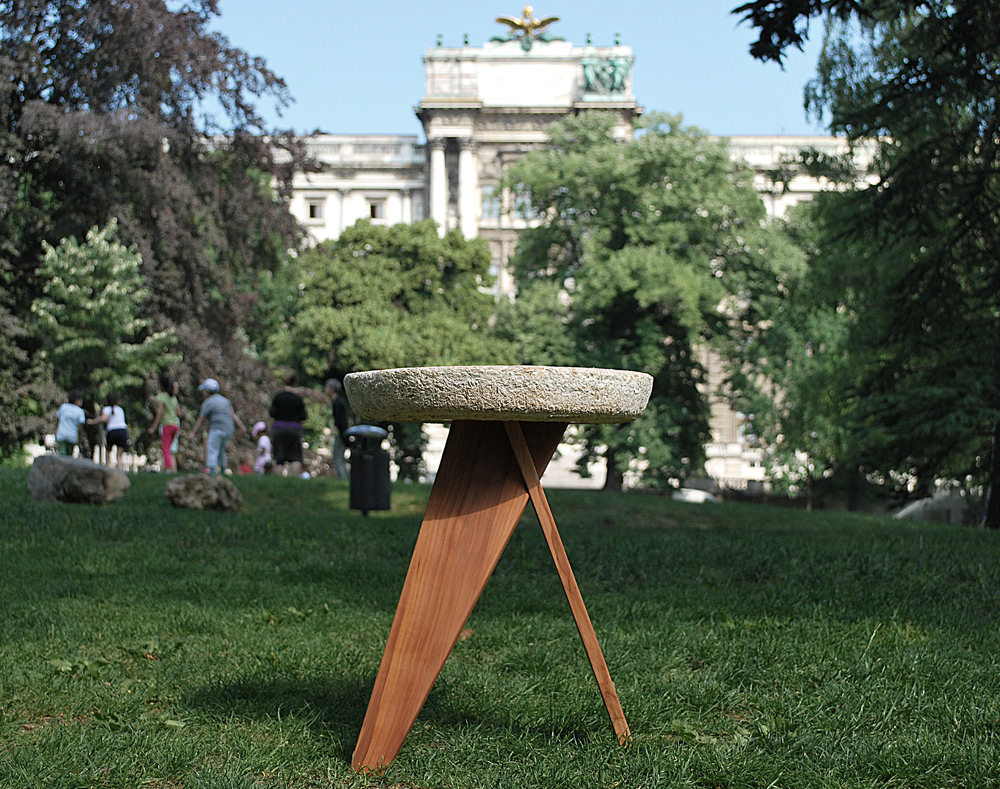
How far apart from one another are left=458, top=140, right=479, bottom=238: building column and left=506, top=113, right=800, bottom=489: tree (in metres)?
24.0

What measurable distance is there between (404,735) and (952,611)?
385 centimetres

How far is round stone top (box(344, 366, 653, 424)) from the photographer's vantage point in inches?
133

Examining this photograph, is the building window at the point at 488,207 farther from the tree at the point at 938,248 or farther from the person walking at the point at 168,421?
the tree at the point at 938,248

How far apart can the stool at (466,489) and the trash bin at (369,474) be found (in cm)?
793

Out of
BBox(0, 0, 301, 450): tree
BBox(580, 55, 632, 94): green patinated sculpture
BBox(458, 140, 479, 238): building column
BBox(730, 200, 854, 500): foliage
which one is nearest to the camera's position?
BBox(0, 0, 301, 450): tree

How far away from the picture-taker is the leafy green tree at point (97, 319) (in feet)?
72.2

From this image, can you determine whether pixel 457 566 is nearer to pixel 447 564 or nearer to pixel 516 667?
pixel 447 564

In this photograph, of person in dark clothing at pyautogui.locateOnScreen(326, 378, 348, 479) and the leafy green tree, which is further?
the leafy green tree

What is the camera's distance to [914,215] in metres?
11.4

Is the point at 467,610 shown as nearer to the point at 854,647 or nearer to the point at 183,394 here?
the point at 854,647

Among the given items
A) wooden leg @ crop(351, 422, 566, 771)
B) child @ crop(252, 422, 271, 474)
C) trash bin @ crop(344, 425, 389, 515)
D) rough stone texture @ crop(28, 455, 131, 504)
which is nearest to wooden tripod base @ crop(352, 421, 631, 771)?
wooden leg @ crop(351, 422, 566, 771)

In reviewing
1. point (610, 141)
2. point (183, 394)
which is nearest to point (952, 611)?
point (183, 394)

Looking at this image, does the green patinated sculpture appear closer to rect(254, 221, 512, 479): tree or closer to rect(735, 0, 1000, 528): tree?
rect(254, 221, 512, 479): tree

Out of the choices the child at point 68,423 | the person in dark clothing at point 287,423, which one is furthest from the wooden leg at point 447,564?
the child at point 68,423
